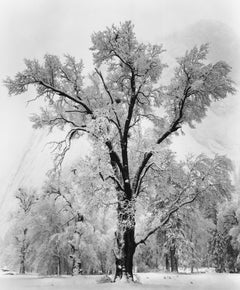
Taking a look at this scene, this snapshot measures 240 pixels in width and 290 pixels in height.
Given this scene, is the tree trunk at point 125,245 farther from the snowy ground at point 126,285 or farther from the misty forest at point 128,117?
the snowy ground at point 126,285

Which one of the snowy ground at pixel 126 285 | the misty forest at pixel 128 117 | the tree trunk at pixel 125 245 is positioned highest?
the misty forest at pixel 128 117

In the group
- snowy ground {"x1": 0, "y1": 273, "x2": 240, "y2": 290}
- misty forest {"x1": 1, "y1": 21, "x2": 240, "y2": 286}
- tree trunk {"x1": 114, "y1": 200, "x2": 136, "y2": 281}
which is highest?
misty forest {"x1": 1, "y1": 21, "x2": 240, "y2": 286}

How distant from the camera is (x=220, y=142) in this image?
12575cm

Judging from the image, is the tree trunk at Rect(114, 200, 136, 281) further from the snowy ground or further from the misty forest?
the snowy ground

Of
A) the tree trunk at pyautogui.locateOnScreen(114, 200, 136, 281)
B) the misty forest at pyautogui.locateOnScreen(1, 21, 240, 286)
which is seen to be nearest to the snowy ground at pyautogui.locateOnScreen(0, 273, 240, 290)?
the tree trunk at pyautogui.locateOnScreen(114, 200, 136, 281)

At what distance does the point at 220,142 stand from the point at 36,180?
57367 mm

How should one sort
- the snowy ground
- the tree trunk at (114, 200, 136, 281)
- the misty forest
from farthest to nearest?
the misty forest, the tree trunk at (114, 200, 136, 281), the snowy ground

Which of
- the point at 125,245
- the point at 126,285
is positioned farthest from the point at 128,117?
the point at 126,285

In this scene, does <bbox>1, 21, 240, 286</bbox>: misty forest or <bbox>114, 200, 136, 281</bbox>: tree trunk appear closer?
<bbox>114, 200, 136, 281</bbox>: tree trunk

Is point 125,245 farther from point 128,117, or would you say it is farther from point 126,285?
point 128,117

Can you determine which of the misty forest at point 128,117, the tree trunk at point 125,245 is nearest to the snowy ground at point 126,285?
the tree trunk at point 125,245

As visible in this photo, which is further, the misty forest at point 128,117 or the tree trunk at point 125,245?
the misty forest at point 128,117

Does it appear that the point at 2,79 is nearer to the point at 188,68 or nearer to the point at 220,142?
the point at 188,68

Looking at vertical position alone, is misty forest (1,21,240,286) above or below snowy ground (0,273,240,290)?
above
